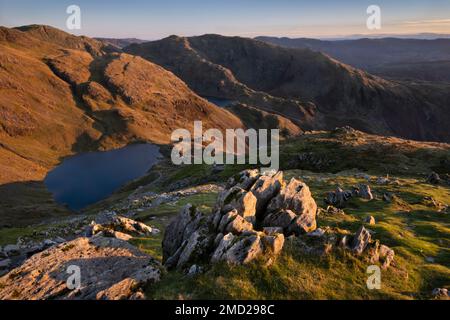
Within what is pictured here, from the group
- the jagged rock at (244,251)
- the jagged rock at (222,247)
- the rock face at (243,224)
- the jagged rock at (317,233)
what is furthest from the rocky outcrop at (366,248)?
the jagged rock at (222,247)

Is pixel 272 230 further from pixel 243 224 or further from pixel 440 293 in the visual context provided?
pixel 440 293

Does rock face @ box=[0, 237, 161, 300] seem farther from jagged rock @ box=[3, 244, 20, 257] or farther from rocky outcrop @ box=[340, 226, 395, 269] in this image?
jagged rock @ box=[3, 244, 20, 257]

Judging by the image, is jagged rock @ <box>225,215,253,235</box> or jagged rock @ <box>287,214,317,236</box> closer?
jagged rock @ <box>225,215,253,235</box>

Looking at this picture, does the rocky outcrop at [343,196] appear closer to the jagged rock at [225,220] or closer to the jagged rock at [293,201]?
the jagged rock at [293,201]

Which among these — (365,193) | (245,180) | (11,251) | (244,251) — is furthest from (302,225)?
(11,251)

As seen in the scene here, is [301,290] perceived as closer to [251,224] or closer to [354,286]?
[354,286]

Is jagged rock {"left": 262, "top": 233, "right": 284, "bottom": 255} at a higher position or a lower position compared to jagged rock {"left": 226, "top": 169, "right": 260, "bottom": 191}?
lower

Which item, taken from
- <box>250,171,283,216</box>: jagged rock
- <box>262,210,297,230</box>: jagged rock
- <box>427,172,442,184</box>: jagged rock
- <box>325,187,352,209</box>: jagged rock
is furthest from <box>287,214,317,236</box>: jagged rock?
<box>427,172,442,184</box>: jagged rock
